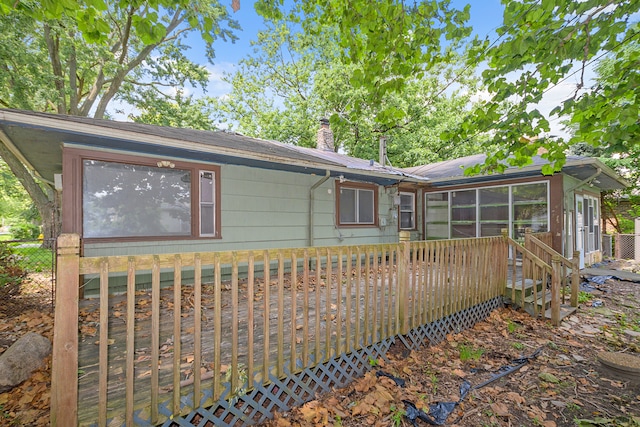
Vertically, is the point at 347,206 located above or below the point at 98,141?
below

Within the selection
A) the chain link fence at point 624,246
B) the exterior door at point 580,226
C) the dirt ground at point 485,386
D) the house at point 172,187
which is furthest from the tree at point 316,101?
the dirt ground at point 485,386

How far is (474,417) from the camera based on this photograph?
8.45ft

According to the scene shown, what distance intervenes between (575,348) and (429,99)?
1739 cm

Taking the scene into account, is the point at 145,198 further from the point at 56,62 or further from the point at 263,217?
the point at 56,62

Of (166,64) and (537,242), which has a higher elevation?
(166,64)

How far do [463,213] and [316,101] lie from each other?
12.1 m

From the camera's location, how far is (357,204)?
8398mm

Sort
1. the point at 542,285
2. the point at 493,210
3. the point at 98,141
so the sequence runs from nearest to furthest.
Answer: the point at 98,141, the point at 542,285, the point at 493,210

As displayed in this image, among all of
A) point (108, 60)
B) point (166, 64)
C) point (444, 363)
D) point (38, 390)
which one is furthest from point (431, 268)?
point (166, 64)

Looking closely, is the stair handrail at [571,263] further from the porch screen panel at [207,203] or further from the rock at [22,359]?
the rock at [22,359]

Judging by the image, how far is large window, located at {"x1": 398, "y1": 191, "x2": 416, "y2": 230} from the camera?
398 inches

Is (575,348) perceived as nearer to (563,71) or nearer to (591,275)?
(563,71)

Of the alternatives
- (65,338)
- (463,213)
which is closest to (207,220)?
(65,338)

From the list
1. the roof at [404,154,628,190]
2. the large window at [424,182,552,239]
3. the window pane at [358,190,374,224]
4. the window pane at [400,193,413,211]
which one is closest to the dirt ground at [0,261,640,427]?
the roof at [404,154,628,190]
